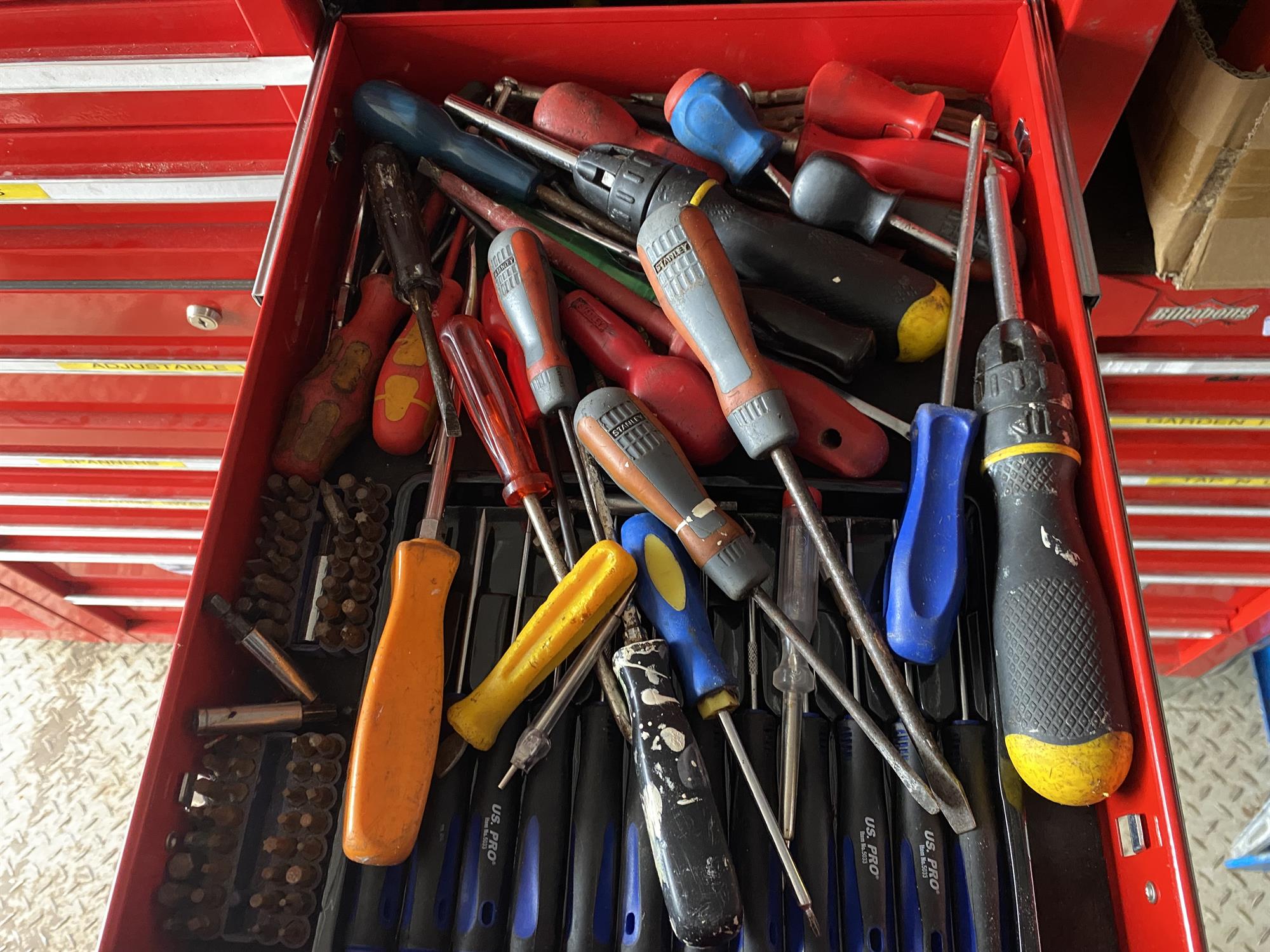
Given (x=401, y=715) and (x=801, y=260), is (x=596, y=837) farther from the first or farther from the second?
(x=801, y=260)

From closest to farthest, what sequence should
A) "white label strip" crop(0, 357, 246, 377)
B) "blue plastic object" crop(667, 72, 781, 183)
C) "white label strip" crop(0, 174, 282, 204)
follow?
"blue plastic object" crop(667, 72, 781, 183) → "white label strip" crop(0, 174, 282, 204) → "white label strip" crop(0, 357, 246, 377)

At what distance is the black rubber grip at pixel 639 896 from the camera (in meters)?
0.52

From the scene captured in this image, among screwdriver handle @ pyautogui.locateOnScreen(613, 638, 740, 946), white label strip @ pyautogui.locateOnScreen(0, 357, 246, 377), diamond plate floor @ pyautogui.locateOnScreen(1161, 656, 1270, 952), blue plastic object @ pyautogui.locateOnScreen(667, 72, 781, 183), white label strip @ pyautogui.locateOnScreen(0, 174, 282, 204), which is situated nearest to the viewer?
screwdriver handle @ pyautogui.locateOnScreen(613, 638, 740, 946)

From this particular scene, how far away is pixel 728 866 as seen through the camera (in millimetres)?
499

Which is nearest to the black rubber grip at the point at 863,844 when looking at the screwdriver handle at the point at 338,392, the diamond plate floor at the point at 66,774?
the screwdriver handle at the point at 338,392

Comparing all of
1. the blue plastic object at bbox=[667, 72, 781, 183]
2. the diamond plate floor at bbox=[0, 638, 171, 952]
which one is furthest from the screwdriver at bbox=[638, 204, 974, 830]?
the diamond plate floor at bbox=[0, 638, 171, 952]

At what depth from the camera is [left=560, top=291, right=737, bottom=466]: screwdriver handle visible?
24.9 inches

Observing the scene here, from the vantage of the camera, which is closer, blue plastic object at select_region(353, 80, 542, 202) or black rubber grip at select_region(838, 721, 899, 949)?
black rubber grip at select_region(838, 721, 899, 949)

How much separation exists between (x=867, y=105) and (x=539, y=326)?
336 mm

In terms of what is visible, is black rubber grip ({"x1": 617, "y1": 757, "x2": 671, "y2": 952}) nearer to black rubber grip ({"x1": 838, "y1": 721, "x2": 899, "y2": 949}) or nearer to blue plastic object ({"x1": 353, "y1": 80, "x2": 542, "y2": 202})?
black rubber grip ({"x1": 838, "y1": 721, "x2": 899, "y2": 949})

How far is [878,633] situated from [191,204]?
79 cm

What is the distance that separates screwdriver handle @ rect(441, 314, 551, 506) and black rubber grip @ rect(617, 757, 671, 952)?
0.21 m

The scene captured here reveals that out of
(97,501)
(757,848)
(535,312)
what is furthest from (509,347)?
(97,501)

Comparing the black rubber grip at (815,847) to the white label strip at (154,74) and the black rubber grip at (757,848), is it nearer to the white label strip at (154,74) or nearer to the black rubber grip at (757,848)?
the black rubber grip at (757,848)
